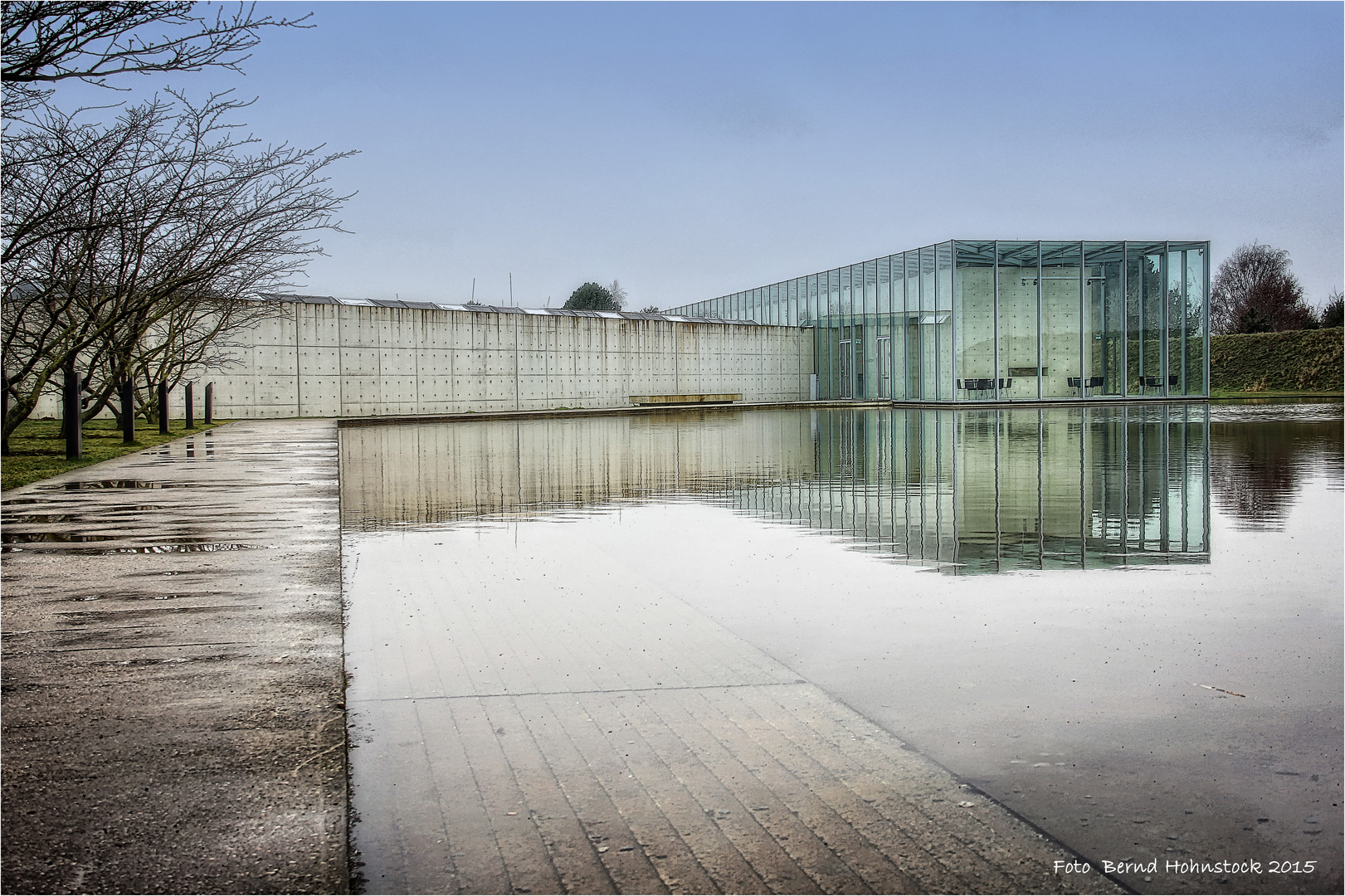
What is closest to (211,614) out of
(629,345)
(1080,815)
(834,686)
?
(834,686)

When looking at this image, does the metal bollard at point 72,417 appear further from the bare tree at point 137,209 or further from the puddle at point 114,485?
the puddle at point 114,485

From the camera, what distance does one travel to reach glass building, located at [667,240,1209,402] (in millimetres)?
40562

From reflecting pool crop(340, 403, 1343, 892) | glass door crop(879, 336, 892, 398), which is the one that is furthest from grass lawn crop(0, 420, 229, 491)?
glass door crop(879, 336, 892, 398)

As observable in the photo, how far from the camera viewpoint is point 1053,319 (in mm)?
41969

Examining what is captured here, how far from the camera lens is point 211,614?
4.42 metres

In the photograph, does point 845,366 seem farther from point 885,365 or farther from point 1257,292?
point 1257,292

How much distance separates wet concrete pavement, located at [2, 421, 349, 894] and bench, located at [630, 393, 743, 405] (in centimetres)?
3761

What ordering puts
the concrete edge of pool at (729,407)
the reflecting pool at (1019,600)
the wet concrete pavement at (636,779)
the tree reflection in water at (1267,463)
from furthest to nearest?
the concrete edge of pool at (729,407) < the tree reflection in water at (1267,463) < the reflecting pool at (1019,600) < the wet concrete pavement at (636,779)

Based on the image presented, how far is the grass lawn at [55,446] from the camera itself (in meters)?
12.3

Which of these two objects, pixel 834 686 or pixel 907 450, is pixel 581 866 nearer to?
pixel 834 686

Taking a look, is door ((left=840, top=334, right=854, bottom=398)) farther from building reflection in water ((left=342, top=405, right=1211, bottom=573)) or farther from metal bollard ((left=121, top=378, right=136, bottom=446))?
metal bollard ((left=121, top=378, right=136, bottom=446))

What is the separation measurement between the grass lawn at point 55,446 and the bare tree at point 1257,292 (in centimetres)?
7461

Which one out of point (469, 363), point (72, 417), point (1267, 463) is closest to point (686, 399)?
point (469, 363)

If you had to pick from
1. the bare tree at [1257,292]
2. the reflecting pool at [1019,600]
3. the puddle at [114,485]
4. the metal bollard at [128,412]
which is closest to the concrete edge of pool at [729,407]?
the metal bollard at [128,412]
